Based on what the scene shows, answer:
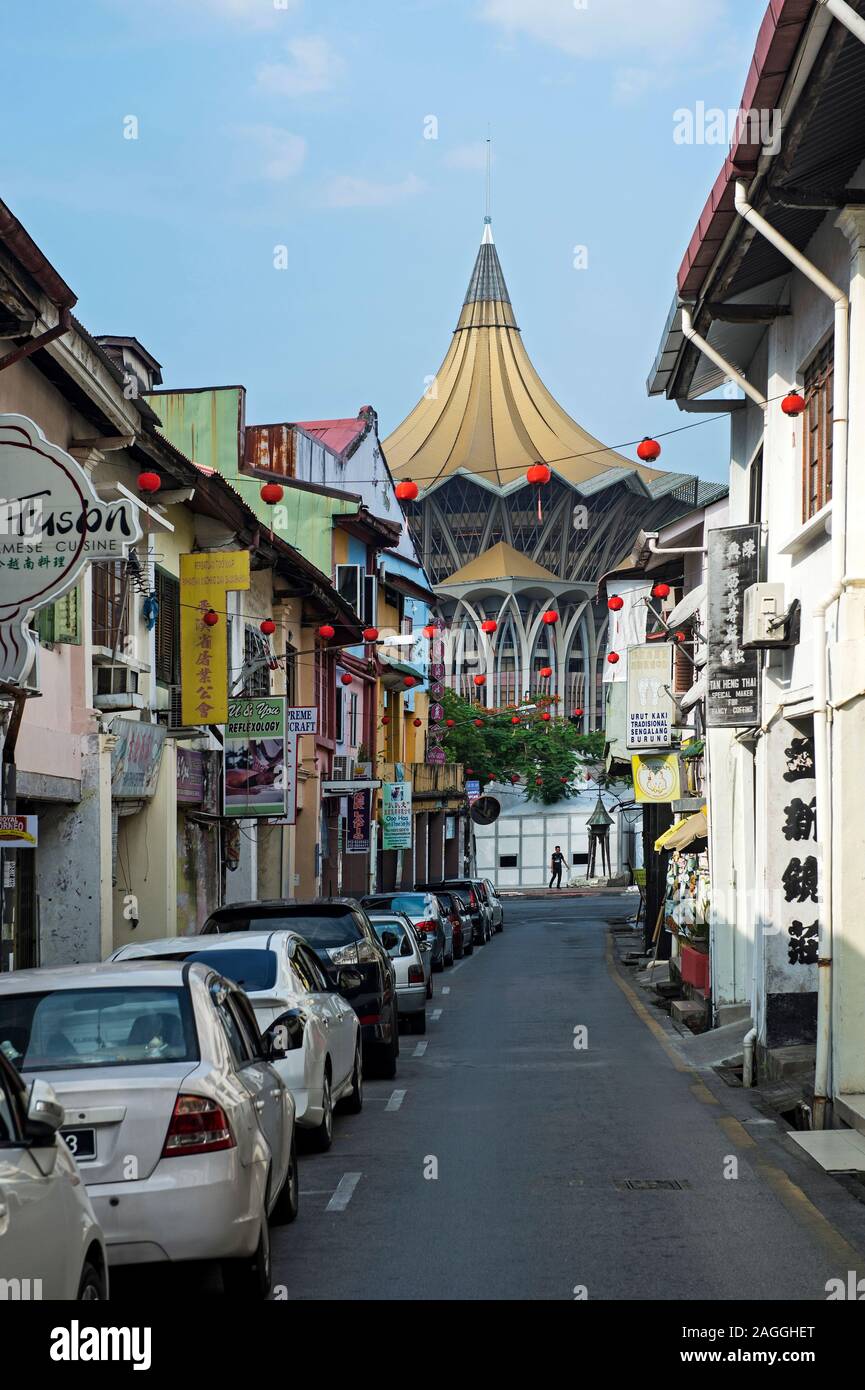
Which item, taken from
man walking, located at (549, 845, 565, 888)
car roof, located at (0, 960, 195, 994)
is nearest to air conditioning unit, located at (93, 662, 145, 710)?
car roof, located at (0, 960, 195, 994)

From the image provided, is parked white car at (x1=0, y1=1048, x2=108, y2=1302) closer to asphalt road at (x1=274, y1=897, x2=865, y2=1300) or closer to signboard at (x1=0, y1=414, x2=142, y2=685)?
asphalt road at (x1=274, y1=897, x2=865, y2=1300)

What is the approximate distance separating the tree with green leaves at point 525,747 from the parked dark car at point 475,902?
796 inches

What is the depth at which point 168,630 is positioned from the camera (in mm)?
25062

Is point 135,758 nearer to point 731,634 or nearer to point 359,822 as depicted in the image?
point 731,634

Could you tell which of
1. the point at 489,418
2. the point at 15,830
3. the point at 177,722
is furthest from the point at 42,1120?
the point at 489,418

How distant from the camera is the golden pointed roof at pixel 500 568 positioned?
9850 centimetres

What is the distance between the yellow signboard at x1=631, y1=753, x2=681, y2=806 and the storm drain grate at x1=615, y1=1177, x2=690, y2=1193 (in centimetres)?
2054

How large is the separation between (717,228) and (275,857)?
2257cm

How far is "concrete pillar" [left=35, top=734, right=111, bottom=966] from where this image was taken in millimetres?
19984

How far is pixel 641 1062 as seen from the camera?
18.5 metres

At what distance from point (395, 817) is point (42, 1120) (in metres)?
41.2

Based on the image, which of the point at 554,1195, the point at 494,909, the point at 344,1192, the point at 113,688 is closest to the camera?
the point at 554,1195
